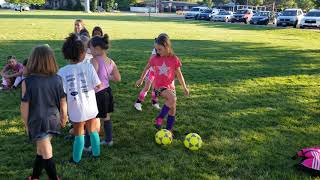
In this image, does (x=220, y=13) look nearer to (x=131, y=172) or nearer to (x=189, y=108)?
(x=189, y=108)

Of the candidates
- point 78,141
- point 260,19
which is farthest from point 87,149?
point 260,19

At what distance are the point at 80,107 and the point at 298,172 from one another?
112 inches

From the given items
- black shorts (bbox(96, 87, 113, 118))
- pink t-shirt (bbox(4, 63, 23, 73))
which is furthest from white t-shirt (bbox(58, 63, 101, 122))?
pink t-shirt (bbox(4, 63, 23, 73))

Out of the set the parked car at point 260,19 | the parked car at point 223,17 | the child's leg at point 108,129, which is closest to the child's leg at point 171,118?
the child's leg at point 108,129

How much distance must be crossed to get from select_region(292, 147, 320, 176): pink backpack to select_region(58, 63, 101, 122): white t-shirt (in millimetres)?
2725

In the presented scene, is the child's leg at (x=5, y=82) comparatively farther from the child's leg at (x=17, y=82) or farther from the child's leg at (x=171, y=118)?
the child's leg at (x=171, y=118)

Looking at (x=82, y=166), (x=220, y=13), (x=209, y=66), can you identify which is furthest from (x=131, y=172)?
(x=220, y=13)

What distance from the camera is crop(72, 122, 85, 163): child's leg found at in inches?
179

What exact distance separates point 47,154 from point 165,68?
243 centimetres

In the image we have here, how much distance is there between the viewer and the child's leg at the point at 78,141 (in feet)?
14.9

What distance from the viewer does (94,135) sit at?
191 inches

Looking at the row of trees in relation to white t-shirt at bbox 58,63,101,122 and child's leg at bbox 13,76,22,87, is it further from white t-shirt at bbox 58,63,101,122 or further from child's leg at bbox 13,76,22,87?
white t-shirt at bbox 58,63,101,122

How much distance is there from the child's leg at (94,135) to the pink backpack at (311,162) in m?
2.64

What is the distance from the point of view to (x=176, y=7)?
118312 mm
